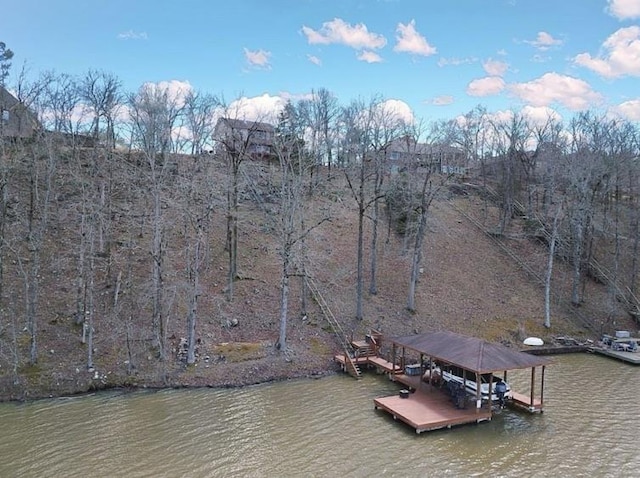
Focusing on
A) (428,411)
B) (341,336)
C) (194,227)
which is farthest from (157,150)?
(428,411)

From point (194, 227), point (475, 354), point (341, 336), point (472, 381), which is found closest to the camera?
point (475, 354)

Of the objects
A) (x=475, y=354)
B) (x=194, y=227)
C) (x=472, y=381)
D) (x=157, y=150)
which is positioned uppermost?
(x=157, y=150)

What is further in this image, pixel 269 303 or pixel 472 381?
pixel 269 303

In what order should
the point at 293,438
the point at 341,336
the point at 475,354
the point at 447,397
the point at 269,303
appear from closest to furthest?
the point at 293,438 < the point at 475,354 < the point at 447,397 < the point at 341,336 < the point at 269,303

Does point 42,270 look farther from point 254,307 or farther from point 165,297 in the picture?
point 254,307

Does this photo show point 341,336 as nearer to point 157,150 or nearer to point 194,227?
point 194,227

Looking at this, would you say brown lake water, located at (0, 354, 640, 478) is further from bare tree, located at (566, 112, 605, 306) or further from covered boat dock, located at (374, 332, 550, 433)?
bare tree, located at (566, 112, 605, 306)

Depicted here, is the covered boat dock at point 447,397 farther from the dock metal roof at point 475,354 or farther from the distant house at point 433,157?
the distant house at point 433,157

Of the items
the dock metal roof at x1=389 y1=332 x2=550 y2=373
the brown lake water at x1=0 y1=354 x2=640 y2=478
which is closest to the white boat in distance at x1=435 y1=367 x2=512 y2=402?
the dock metal roof at x1=389 y1=332 x2=550 y2=373
